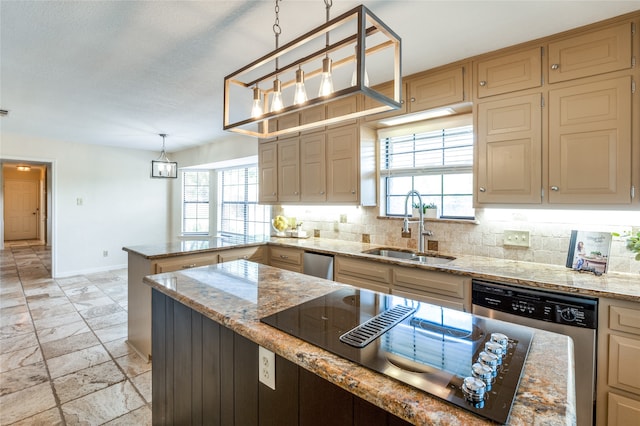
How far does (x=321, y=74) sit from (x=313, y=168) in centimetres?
171

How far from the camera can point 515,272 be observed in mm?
2037

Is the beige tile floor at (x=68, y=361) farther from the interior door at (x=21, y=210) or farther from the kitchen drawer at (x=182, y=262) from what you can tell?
the interior door at (x=21, y=210)

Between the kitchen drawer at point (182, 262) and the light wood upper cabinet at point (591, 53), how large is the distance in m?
3.08

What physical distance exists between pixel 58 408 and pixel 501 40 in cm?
388

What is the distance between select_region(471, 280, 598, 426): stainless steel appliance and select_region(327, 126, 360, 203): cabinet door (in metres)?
1.60

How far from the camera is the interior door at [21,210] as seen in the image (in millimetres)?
10039

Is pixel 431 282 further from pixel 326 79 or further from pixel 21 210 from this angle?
pixel 21 210

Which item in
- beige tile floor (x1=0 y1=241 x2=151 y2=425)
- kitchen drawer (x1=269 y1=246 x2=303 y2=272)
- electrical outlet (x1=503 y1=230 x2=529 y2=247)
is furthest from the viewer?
kitchen drawer (x1=269 y1=246 x2=303 y2=272)

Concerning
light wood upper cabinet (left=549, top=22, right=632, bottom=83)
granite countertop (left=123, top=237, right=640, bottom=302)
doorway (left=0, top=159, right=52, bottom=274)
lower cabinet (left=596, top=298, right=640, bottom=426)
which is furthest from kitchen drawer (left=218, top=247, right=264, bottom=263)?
doorway (left=0, top=159, right=52, bottom=274)

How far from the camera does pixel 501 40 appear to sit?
6.95 ft

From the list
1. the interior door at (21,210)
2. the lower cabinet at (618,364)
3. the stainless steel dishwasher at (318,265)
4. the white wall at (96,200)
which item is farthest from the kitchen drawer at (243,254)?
the interior door at (21,210)

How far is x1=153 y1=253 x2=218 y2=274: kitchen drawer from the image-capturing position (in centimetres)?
267

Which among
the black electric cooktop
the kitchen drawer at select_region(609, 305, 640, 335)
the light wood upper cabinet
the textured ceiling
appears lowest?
the kitchen drawer at select_region(609, 305, 640, 335)

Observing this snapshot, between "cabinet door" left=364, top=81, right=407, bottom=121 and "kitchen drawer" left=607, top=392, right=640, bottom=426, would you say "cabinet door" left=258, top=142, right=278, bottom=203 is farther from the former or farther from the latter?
"kitchen drawer" left=607, top=392, right=640, bottom=426
